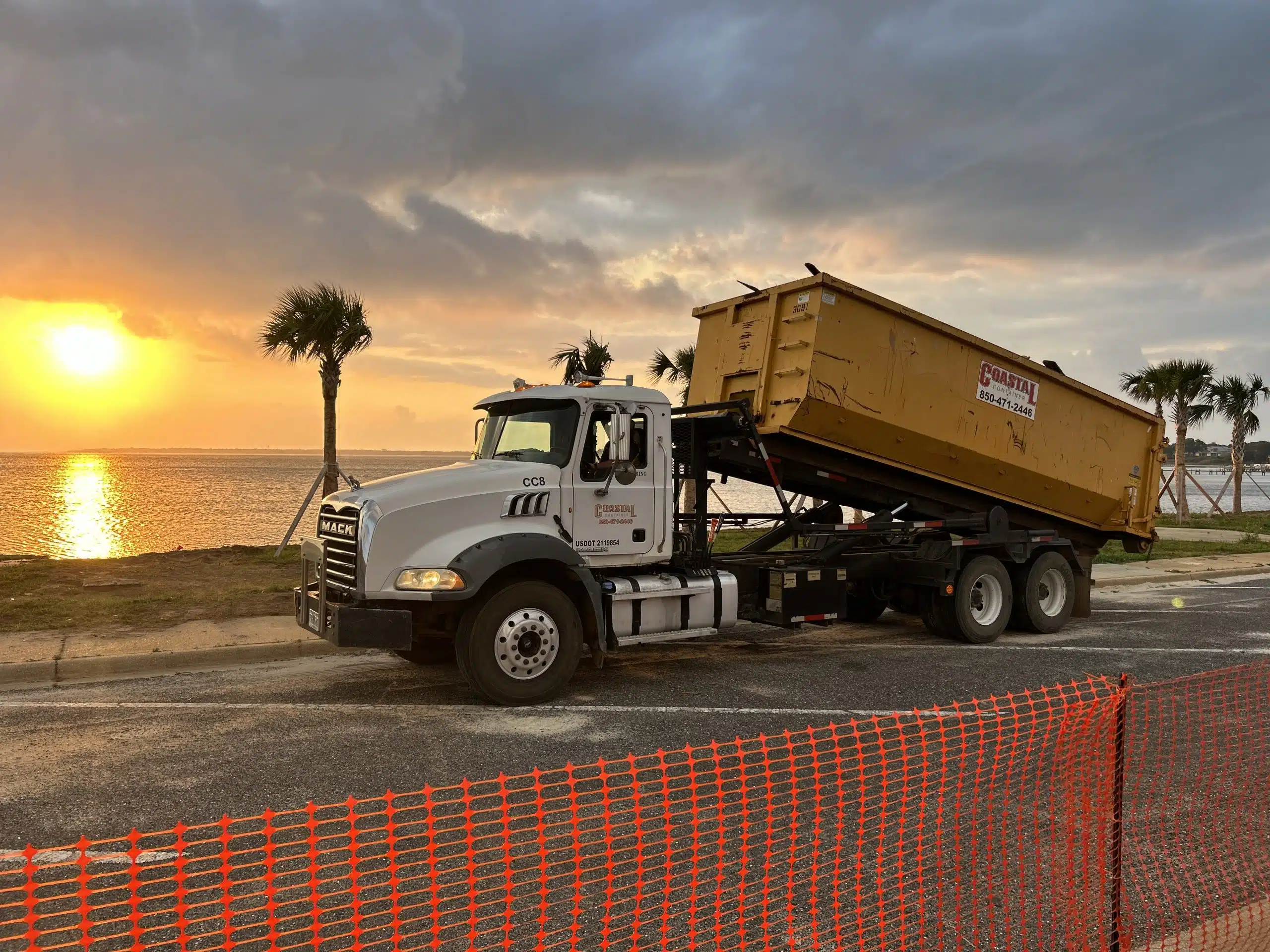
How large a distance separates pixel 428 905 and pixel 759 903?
57.5 inches

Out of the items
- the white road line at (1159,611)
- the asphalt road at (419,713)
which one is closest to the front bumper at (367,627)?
the asphalt road at (419,713)

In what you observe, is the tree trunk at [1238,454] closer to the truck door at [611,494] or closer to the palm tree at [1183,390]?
the palm tree at [1183,390]

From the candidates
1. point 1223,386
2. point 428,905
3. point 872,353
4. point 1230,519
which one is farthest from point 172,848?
point 1223,386

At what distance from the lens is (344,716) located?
727 centimetres

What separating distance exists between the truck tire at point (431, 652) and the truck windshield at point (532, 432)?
1.87 m

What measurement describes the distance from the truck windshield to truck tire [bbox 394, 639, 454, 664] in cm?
187

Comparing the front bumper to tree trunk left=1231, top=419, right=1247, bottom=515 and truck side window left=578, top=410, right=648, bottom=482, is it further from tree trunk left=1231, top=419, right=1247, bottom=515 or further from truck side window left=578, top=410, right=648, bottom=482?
tree trunk left=1231, top=419, right=1247, bottom=515

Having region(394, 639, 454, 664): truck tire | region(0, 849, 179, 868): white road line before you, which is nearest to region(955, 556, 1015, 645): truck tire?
region(394, 639, 454, 664): truck tire

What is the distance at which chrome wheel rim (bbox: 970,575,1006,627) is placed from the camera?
36.2 ft

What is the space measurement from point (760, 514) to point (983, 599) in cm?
313

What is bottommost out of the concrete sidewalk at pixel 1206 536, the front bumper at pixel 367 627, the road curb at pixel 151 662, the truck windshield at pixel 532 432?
the road curb at pixel 151 662

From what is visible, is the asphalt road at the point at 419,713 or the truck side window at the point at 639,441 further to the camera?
the truck side window at the point at 639,441

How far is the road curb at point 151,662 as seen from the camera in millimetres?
8562

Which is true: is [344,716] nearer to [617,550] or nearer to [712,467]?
[617,550]
